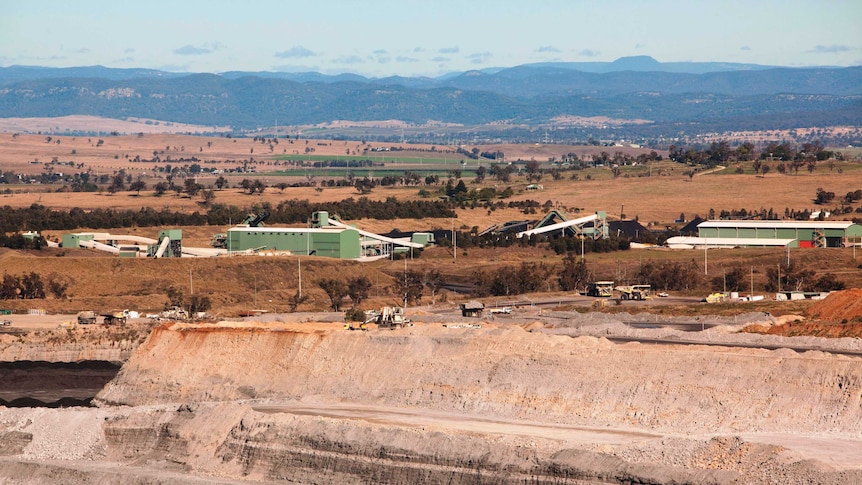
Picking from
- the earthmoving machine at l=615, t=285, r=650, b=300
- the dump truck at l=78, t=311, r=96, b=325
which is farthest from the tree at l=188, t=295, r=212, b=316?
the earthmoving machine at l=615, t=285, r=650, b=300

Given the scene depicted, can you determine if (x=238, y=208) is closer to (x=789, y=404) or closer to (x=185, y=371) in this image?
(x=185, y=371)

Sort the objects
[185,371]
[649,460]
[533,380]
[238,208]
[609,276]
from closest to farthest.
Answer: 1. [649,460]
2. [533,380]
3. [185,371]
4. [609,276]
5. [238,208]

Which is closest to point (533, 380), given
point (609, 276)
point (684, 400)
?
point (684, 400)

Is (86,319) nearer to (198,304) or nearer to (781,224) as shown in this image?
(198,304)

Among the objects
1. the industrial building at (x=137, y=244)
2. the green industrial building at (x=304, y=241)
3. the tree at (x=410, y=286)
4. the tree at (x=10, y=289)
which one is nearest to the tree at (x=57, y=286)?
the tree at (x=10, y=289)

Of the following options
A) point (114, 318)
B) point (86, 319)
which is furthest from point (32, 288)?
point (86, 319)

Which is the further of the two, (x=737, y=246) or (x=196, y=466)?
(x=737, y=246)

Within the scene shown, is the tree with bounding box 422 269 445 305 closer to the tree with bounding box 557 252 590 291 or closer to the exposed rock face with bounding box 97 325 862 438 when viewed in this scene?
the tree with bounding box 557 252 590 291
